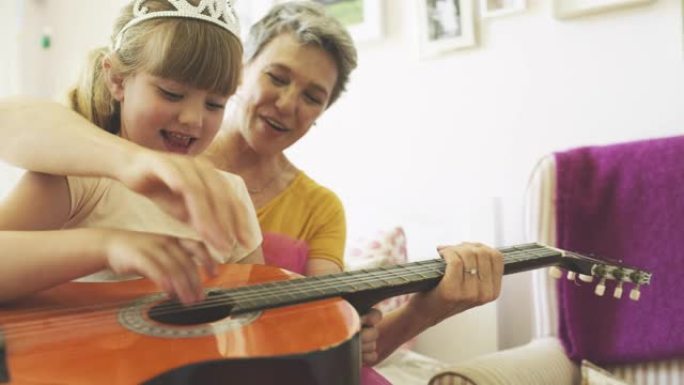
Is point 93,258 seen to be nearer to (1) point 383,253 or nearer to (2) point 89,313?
(2) point 89,313

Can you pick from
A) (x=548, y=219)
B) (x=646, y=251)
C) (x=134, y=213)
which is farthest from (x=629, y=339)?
(x=134, y=213)

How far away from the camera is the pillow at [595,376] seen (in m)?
1.13

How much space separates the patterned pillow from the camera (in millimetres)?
1628

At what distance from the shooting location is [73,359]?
510 mm

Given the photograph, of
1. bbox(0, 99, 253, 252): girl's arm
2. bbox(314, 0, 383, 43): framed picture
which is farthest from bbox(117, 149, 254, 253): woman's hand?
bbox(314, 0, 383, 43): framed picture

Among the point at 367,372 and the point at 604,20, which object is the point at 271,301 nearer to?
the point at 367,372

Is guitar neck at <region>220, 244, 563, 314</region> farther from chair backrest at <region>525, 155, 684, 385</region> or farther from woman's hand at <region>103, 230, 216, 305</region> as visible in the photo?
chair backrest at <region>525, 155, 684, 385</region>

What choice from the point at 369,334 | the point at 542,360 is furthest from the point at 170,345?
the point at 542,360

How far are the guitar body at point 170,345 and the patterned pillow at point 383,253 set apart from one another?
959 mm

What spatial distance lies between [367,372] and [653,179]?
0.78 meters

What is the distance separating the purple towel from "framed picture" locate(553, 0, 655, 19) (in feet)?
1.26

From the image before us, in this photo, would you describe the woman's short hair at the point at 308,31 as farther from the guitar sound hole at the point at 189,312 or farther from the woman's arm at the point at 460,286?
the guitar sound hole at the point at 189,312

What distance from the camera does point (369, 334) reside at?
2.80ft

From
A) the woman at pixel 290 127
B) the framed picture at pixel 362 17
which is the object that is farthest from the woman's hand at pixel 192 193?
the framed picture at pixel 362 17
